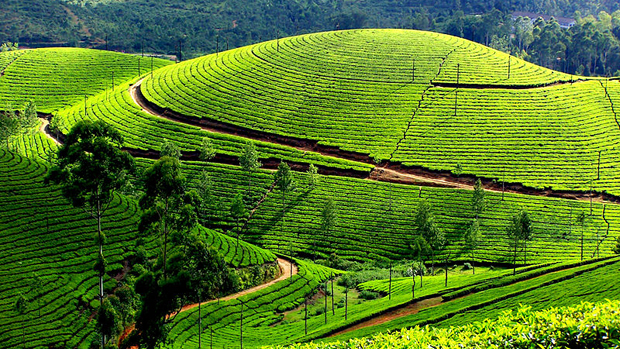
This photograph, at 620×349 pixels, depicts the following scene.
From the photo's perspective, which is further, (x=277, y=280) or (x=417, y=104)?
(x=417, y=104)

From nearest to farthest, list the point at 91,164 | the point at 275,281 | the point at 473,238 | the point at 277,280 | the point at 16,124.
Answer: the point at 91,164, the point at 275,281, the point at 277,280, the point at 473,238, the point at 16,124

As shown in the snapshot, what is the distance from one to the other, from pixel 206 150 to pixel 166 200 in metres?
57.7

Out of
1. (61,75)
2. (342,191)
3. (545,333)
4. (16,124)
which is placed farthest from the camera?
(61,75)

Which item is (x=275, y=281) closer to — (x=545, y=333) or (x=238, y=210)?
(x=238, y=210)

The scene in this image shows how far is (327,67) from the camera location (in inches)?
5659

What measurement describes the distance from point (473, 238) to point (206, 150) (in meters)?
43.8

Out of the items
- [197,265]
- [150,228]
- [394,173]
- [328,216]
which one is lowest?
[328,216]

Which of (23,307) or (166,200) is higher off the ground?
(166,200)

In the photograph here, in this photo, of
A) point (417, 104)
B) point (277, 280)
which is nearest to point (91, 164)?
point (277, 280)

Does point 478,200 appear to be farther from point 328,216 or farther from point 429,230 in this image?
point 328,216

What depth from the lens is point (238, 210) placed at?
89.8m

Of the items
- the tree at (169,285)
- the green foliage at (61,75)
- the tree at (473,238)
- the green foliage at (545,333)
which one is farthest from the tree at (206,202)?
the green foliage at (545,333)

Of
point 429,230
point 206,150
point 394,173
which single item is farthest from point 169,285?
point 394,173

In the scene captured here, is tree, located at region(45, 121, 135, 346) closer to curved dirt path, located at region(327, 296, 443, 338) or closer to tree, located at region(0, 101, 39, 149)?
curved dirt path, located at region(327, 296, 443, 338)
